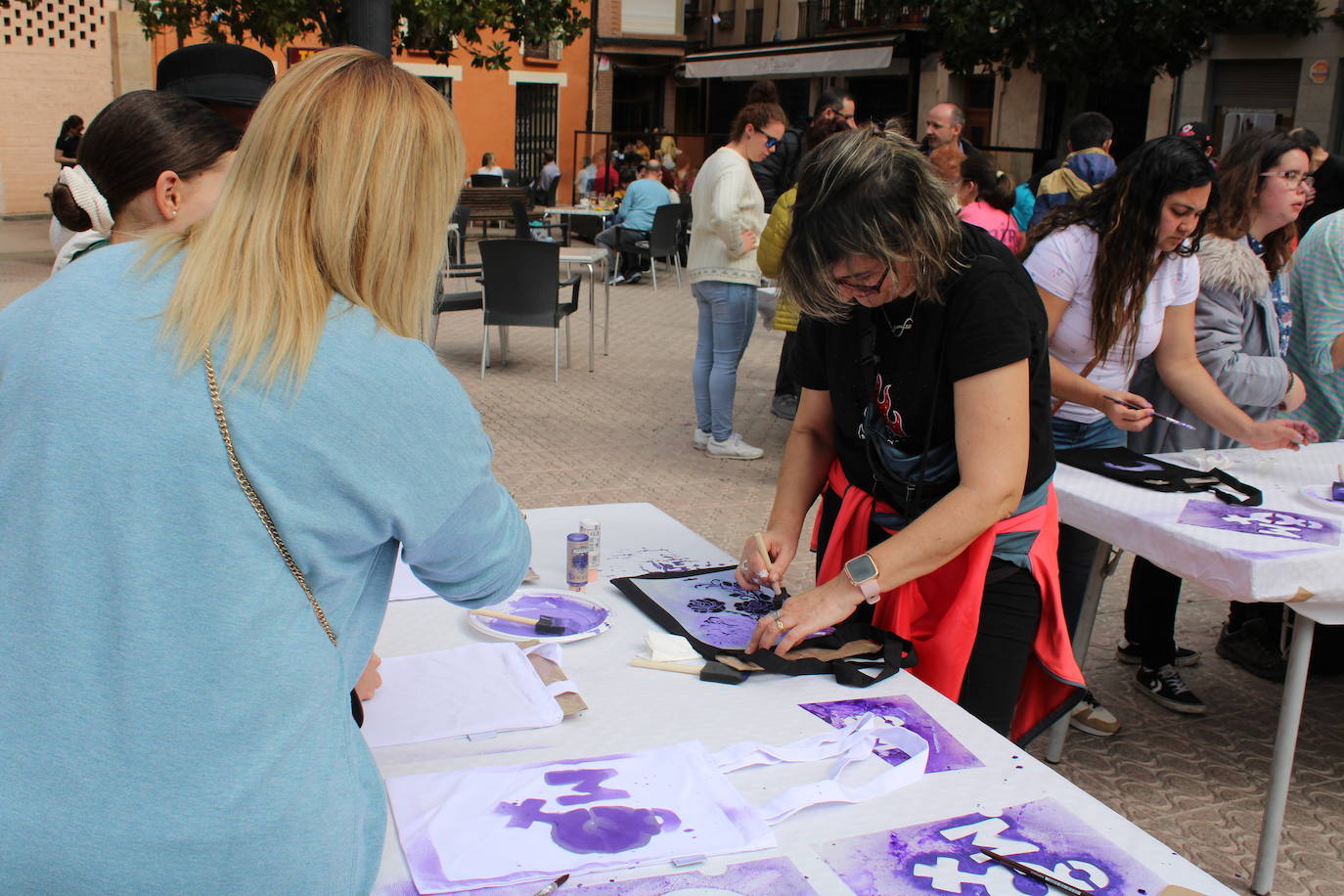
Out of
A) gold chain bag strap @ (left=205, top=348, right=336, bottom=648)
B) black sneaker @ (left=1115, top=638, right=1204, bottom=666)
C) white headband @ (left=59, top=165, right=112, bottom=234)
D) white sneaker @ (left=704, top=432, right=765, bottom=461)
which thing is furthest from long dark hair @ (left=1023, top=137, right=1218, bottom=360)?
white sneaker @ (left=704, top=432, right=765, bottom=461)

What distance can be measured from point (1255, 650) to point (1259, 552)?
5.53ft

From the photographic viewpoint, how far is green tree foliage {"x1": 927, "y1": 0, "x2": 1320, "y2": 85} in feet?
53.2

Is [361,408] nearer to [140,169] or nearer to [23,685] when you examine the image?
[23,685]

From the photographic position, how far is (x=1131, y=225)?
2816mm

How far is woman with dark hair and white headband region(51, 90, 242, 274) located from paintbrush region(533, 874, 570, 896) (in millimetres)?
1641

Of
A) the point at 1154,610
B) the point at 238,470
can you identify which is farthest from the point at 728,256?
the point at 238,470

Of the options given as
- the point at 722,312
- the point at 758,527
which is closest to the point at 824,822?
the point at 758,527

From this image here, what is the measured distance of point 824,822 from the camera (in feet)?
4.89

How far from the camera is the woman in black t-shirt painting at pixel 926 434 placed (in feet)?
6.03

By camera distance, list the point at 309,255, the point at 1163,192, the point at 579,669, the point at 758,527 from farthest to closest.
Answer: the point at 758,527, the point at 1163,192, the point at 579,669, the point at 309,255

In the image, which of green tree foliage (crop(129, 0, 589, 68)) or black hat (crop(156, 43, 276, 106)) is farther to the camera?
green tree foliage (crop(129, 0, 589, 68))

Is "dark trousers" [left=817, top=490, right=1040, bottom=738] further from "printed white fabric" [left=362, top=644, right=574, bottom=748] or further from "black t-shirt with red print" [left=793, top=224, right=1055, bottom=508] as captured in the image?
"printed white fabric" [left=362, top=644, right=574, bottom=748]

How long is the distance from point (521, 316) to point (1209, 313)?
5.39m

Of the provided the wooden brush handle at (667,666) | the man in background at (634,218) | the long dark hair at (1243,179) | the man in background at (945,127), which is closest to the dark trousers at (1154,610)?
the long dark hair at (1243,179)
